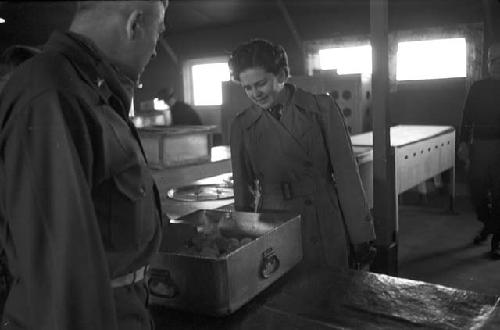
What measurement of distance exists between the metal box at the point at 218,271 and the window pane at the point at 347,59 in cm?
595

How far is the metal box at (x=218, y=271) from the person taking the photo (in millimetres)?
1293

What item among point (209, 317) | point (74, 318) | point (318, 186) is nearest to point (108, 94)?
point (74, 318)

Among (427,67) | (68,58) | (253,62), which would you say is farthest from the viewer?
(427,67)

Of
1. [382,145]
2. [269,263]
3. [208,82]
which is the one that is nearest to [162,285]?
[269,263]

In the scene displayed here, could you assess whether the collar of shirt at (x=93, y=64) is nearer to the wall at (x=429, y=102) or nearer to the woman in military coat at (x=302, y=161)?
the woman in military coat at (x=302, y=161)

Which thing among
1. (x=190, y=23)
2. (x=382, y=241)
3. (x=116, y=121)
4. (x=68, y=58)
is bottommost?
(x=382, y=241)

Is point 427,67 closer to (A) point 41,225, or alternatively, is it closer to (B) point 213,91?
(B) point 213,91

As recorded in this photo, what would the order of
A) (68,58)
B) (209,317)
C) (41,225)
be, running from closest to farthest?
(41,225) < (68,58) < (209,317)

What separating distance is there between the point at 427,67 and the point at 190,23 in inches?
152

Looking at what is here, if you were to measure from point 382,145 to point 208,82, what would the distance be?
6249 mm

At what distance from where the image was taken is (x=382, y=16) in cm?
278

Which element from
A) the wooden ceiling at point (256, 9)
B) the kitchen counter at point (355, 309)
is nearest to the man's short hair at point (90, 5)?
the kitchen counter at point (355, 309)

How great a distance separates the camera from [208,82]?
29.1ft

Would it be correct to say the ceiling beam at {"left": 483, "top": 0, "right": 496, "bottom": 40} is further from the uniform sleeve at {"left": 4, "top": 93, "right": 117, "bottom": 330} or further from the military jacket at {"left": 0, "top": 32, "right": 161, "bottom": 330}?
the uniform sleeve at {"left": 4, "top": 93, "right": 117, "bottom": 330}
